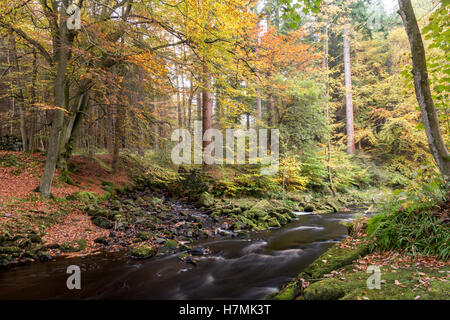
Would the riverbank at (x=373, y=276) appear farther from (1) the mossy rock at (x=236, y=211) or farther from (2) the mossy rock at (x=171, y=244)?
(1) the mossy rock at (x=236, y=211)

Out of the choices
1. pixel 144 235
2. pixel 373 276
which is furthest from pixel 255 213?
pixel 373 276

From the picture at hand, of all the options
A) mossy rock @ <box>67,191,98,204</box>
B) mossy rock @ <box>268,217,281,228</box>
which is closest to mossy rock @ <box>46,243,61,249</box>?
mossy rock @ <box>67,191,98,204</box>

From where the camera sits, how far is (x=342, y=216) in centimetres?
1001

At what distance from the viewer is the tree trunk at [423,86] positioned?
3.55 m

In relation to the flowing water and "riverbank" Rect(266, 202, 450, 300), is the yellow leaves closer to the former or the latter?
the flowing water

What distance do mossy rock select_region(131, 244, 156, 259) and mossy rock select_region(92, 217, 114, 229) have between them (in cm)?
163

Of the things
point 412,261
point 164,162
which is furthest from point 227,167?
point 412,261

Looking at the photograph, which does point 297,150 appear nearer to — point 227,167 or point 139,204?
point 227,167

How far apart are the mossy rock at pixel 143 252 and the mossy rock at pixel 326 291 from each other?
3.68 metres

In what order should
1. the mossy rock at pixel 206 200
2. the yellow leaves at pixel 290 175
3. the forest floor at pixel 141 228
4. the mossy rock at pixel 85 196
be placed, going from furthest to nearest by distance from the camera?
the yellow leaves at pixel 290 175 < the mossy rock at pixel 206 200 < the mossy rock at pixel 85 196 < the forest floor at pixel 141 228

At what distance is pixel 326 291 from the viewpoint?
2846 millimetres

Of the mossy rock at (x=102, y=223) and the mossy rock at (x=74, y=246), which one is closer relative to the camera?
the mossy rock at (x=74, y=246)

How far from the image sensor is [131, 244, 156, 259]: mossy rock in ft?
17.3

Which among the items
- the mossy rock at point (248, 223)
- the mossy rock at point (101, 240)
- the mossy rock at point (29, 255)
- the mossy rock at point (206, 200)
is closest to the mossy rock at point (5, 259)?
the mossy rock at point (29, 255)
